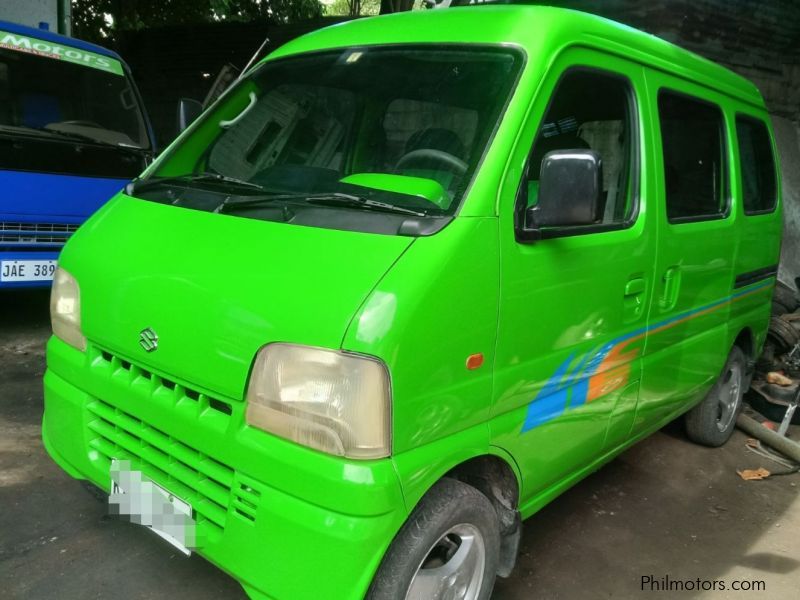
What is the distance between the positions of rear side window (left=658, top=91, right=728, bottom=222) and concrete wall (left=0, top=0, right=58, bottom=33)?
7.92 m

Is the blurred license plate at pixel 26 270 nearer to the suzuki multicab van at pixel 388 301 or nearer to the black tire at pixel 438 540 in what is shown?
the suzuki multicab van at pixel 388 301

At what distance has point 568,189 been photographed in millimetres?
2086

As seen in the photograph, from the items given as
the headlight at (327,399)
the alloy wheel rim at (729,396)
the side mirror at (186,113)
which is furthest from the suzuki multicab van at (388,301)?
the alloy wheel rim at (729,396)

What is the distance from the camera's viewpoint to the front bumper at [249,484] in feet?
5.65

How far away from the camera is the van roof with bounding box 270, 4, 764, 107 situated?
89.9 inches

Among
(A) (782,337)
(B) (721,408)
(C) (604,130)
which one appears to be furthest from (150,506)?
(A) (782,337)

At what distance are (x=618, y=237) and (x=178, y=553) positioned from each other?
2014 mm

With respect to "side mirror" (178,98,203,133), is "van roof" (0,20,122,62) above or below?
above

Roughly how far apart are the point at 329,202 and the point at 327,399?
66 cm

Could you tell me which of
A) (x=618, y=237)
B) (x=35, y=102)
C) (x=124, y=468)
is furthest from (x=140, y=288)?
(x=35, y=102)

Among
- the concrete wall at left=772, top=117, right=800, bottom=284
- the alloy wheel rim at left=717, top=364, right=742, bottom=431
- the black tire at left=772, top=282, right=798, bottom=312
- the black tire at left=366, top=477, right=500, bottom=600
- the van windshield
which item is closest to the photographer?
the black tire at left=366, top=477, right=500, bottom=600

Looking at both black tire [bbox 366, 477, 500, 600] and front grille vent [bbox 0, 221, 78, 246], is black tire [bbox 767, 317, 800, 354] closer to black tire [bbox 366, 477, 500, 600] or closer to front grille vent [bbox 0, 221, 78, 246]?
black tire [bbox 366, 477, 500, 600]

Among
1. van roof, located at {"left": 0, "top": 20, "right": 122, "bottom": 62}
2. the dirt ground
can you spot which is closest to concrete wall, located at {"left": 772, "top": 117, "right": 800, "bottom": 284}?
the dirt ground

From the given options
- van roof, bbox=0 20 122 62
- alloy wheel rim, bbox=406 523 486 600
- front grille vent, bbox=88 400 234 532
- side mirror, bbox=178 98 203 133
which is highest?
van roof, bbox=0 20 122 62
